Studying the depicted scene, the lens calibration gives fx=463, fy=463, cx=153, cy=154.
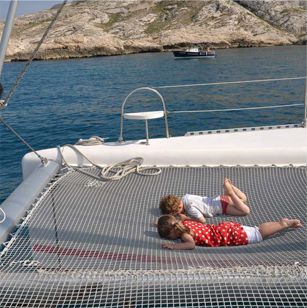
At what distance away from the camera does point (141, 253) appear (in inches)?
164

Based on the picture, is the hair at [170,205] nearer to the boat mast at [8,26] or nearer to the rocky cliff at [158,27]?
the boat mast at [8,26]

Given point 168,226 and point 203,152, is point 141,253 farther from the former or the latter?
point 203,152

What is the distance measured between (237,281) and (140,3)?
98.1 m

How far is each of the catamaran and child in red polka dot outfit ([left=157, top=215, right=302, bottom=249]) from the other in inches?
3.7

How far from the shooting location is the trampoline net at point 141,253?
344 cm

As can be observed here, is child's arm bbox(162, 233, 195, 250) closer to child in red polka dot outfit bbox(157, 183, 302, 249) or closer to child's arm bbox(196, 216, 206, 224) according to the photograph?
child in red polka dot outfit bbox(157, 183, 302, 249)

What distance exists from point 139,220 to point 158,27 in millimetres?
83407

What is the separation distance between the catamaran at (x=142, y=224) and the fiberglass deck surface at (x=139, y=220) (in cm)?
1

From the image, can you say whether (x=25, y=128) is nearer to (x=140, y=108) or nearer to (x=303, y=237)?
(x=140, y=108)

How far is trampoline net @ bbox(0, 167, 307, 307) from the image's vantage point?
3436 millimetres

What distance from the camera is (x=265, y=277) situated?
11.5ft

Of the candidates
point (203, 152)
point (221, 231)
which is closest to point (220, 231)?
point (221, 231)

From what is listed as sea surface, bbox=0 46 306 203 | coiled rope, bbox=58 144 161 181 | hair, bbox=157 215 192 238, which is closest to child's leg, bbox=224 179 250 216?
hair, bbox=157 215 192 238

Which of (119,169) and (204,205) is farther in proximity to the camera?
(119,169)
